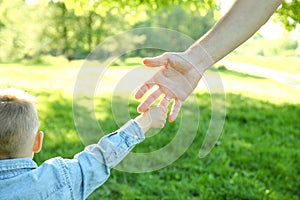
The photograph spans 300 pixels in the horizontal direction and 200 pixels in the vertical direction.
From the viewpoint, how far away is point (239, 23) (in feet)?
4.91

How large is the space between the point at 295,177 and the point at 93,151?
117 inches

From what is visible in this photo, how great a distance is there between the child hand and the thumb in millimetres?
129

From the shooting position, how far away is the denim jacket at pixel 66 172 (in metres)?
1.24

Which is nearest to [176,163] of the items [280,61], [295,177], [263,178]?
[263,178]

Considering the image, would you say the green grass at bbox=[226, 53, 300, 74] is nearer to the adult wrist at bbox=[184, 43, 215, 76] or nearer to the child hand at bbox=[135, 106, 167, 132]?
the adult wrist at bbox=[184, 43, 215, 76]

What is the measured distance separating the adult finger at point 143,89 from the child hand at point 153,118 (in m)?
0.06

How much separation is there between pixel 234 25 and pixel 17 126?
72cm

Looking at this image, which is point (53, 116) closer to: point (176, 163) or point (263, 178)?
point (176, 163)

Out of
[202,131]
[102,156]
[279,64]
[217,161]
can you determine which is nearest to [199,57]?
[102,156]

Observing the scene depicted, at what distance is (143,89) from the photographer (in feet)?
4.63

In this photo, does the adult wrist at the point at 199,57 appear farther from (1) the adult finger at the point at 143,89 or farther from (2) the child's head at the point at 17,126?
(2) the child's head at the point at 17,126

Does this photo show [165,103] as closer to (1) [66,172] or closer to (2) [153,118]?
(2) [153,118]

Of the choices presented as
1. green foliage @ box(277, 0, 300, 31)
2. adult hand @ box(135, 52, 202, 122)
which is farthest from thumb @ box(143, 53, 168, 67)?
green foliage @ box(277, 0, 300, 31)

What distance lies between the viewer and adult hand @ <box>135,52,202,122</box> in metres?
1.41
